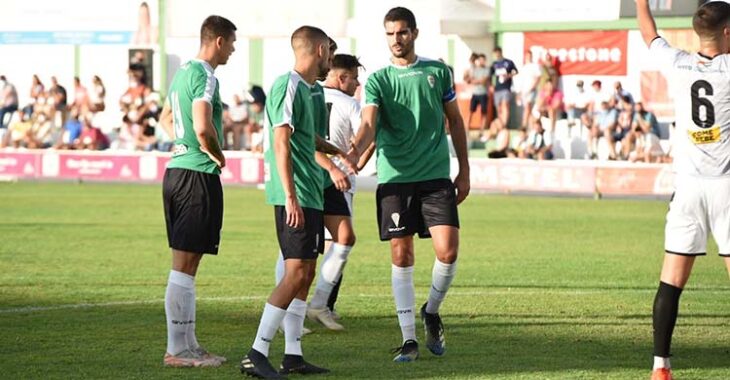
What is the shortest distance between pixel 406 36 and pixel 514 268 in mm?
7275

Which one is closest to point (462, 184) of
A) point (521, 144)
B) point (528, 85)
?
point (521, 144)

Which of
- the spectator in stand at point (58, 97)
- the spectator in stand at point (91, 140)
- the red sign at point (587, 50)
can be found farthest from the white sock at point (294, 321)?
the spectator in stand at point (58, 97)

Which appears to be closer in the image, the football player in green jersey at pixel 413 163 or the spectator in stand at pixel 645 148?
the football player in green jersey at pixel 413 163

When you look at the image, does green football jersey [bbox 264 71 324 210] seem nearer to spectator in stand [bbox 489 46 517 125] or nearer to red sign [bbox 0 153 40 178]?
spectator in stand [bbox 489 46 517 125]

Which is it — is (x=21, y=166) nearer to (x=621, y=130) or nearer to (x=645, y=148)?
(x=621, y=130)

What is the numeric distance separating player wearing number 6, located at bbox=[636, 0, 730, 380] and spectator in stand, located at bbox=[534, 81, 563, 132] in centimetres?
2684

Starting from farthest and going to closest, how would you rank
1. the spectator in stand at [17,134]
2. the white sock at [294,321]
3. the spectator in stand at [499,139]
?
1. the spectator in stand at [17,134]
2. the spectator in stand at [499,139]
3. the white sock at [294,321]

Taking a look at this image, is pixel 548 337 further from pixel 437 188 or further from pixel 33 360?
pixel 33 360

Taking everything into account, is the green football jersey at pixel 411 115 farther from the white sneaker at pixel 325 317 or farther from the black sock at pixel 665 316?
the black sock at pixel 665 316

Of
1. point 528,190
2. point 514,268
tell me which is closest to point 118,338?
point 514,268

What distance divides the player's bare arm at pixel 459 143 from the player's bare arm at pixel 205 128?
1.85m

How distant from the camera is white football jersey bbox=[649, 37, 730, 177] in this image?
901 centimetres

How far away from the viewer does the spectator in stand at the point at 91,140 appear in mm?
40125

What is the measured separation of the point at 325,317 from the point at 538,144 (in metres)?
23.0
